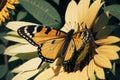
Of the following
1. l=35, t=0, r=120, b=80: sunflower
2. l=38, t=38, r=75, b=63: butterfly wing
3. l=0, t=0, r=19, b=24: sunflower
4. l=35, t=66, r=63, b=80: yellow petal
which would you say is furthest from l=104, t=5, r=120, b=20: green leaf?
l=0, t=0, r=19, b=24: sunflower

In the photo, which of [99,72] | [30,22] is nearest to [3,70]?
[30,22]

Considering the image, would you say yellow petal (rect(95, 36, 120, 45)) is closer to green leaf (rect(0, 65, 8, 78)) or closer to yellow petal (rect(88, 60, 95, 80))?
yellow petal (rect(88, 60, 95, 80))

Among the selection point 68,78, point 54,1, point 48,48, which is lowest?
point 68,78

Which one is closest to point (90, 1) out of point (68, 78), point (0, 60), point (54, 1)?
point (54, 1)

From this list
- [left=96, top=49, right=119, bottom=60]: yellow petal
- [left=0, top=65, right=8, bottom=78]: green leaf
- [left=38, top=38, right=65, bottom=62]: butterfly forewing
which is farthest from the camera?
[left=0, top=65, right=8, bottom=78]: green leaf

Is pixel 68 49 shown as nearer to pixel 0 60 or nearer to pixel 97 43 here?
pixel 97 43

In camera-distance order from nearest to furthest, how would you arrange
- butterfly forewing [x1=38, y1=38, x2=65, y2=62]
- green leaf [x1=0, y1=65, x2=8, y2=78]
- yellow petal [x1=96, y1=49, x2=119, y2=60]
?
yellow petal [x1=96, y1=49, x2=119, y2=60] < butterfly forewing [x1=38, y1=38, x2=65, y2=62] < green leaf [x1=0, y1=65, x2=8, y2=78]

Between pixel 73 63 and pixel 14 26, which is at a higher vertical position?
pixel 14 26
